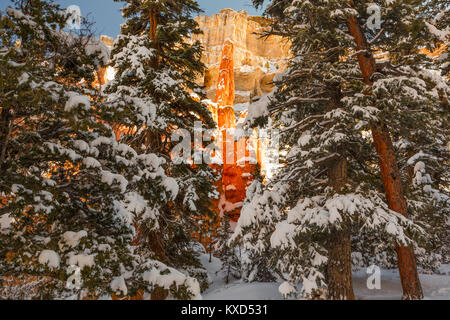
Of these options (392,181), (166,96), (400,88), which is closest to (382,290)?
(392,181)

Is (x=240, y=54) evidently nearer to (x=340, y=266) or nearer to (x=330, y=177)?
(x=330, y=177)

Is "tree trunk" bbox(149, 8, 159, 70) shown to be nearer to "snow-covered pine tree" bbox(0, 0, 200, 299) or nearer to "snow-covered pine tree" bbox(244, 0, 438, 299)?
"snow-covered pine tree" bbox(0, 0, 200, 299)

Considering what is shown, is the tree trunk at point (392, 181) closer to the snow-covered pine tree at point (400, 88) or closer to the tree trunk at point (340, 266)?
the snow-covered pine tree at point (400, 88)

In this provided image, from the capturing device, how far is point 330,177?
679 centimetres

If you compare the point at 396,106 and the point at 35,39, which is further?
the point at 396,106

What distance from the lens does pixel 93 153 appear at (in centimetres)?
461

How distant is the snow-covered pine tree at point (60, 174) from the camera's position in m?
3.82

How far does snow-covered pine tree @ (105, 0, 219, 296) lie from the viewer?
834cm

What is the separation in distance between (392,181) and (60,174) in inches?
271

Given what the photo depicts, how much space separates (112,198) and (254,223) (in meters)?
2.84

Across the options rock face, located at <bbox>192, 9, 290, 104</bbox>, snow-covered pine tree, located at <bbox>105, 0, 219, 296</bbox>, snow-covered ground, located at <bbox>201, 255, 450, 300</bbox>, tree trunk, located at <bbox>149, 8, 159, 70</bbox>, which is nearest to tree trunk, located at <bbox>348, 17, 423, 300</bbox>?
snow-covered ground, located at <bbox>201, 255, 450, 300</bbox>

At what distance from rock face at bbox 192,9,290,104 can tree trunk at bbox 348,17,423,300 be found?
156 ft
